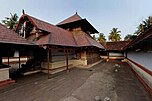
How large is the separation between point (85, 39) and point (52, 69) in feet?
21.3

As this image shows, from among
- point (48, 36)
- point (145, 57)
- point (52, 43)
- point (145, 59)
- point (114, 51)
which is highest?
point (48, 36)

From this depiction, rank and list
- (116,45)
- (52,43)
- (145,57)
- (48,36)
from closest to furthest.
Answer: 1. (145,57)
2. (52,43)
3. (48,36)
4. (116,45)

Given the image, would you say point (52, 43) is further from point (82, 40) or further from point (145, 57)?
point (82, 40)

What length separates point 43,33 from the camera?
10.3 meters

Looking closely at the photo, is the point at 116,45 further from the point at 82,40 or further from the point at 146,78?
the point at 146,78

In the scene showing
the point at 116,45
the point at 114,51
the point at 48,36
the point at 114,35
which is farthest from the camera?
the point at 114,35

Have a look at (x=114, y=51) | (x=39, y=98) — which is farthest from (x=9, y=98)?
(x=114, y=51)

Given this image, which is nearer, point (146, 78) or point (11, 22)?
point (146, 78)

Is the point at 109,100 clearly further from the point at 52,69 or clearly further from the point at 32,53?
the point at 32,53

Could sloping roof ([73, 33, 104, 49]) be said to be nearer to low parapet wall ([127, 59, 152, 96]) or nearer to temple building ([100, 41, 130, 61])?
low parapet wall ([127, 59, 152, 96])

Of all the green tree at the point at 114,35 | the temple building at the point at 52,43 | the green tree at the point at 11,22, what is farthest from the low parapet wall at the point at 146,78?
the green tree at the point at 114,35

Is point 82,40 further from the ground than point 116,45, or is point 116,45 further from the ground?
point 82,40

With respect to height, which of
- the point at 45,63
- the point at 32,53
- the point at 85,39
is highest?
the point at 85,39

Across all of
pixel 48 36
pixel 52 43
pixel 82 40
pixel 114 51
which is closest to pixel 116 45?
pixel 114 51
